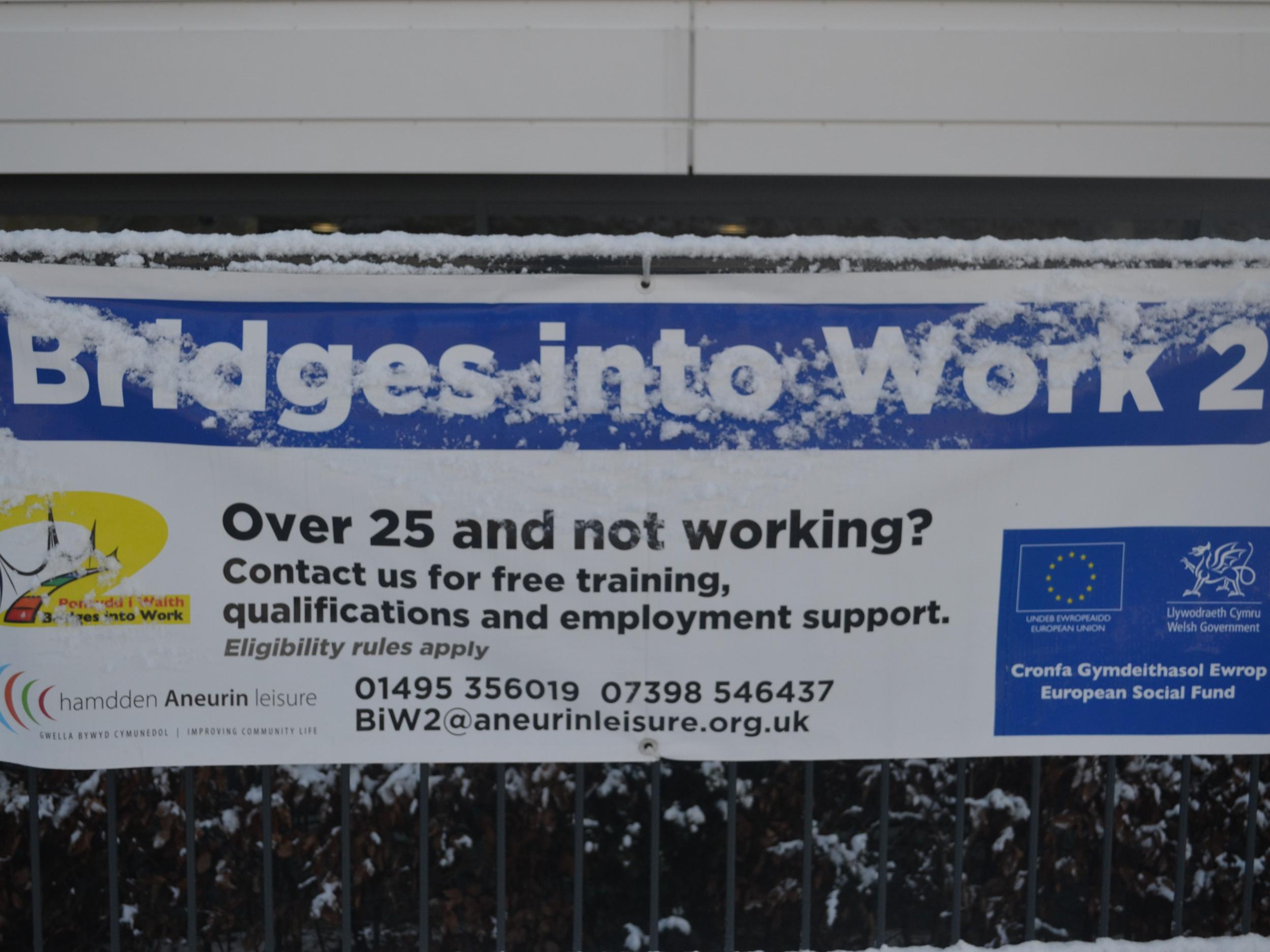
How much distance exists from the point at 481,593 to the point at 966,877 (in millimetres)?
2311

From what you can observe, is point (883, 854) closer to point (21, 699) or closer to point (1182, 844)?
point (1182, 844)

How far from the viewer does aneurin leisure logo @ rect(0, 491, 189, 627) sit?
2664 mm

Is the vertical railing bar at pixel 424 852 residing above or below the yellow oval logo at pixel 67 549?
below

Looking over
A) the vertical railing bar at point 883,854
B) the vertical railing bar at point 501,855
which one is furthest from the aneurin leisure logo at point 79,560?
the vertical railing bar at point 883,854

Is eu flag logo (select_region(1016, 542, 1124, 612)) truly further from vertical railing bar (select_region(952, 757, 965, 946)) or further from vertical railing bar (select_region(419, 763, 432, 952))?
vertical railing bar (select_region(419, 763, 432, 952))

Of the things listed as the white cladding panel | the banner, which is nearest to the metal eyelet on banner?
the banner

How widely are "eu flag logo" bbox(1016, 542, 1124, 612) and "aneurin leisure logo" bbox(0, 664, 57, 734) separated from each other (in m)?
2.56

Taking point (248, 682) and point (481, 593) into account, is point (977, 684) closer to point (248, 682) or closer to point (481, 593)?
point (481, 593)

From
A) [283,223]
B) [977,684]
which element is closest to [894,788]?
[977,684]

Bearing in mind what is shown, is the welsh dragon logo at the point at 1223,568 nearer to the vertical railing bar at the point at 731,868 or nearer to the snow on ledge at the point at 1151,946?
the snow on ledge at the point at 1151,946

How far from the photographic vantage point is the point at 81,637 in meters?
2.71

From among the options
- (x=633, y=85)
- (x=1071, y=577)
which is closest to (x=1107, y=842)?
(x=1071, y=577)

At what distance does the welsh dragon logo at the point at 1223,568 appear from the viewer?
2717mm

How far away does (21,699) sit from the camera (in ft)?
8.96
